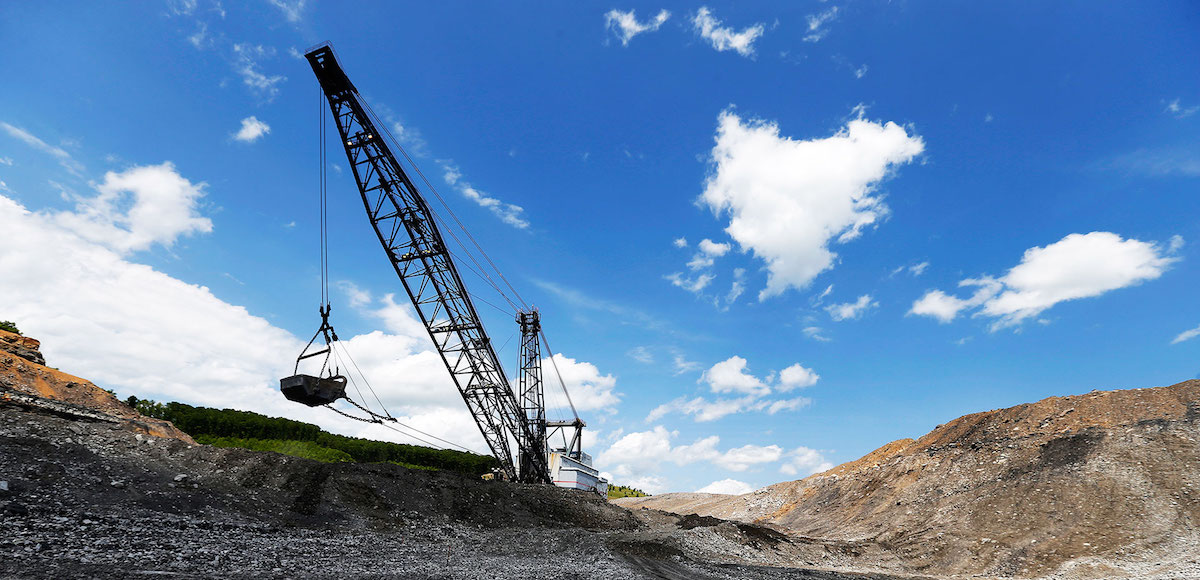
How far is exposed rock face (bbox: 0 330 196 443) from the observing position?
62.1 ft

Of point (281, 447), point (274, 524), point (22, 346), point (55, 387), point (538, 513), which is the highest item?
point (22, 346)

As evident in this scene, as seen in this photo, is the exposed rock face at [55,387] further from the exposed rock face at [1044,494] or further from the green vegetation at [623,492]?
the green vegetation at [623,492]

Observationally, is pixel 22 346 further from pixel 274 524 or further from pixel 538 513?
pixel 538 513

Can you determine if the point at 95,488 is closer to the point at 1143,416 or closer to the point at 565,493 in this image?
the point at 565,493

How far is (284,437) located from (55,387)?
19828 millimetres

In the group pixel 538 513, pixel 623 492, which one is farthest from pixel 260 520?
pixel 623 492

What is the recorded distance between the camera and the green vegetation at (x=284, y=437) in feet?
105

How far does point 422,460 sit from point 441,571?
39680mm

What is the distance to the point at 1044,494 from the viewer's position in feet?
82.7

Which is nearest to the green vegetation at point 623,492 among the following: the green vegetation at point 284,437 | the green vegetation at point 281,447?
the green vegetation at point 284,437

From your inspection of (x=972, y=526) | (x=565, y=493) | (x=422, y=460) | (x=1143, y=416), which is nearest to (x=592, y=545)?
(x=565, y=493)

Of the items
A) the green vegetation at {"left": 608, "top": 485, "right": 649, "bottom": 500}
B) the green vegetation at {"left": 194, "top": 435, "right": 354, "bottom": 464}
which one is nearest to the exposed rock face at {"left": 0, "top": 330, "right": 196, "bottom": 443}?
the green vegetation at {"left": 194, "top": 435, "right": 354, "bottom": 464}

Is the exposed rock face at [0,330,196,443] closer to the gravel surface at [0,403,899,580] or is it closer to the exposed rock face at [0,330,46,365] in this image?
the exposed rock face at [0,330,46,365]

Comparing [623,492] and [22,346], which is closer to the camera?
[22,346]
